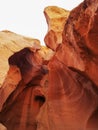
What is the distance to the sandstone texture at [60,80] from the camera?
10.1 m

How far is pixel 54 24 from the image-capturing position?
1539cm

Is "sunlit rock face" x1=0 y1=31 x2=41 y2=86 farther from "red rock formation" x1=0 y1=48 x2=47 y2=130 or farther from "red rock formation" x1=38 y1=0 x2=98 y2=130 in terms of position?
"red rock formation" x1=0 y1=48 x2=47 y2=130

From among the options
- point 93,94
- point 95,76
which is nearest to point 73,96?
point 93,94

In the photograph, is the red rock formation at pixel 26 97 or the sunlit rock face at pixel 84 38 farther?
the red rock formation at pixel 26 97

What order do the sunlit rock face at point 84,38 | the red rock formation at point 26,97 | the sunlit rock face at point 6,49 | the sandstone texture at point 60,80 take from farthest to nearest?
the red rock formation at point 26,97 → the sunlit rock face at point 6,49 → the sandstone texture at point 60,80 → the sunlit rock face at point 84,38

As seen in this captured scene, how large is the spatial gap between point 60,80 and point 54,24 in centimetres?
290

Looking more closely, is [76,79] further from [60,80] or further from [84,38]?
[84,38]

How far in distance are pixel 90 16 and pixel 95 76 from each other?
6.50 feet

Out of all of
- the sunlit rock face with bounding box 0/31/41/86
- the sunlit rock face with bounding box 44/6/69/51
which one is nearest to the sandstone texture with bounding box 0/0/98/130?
the sunlit rock face with bounding box 44/6/69/51

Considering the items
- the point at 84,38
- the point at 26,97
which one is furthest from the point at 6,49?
the point at 26,97

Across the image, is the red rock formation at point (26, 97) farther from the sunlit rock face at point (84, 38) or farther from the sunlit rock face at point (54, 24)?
the sunlit rock face at point (84, 38)

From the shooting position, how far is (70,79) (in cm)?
1391

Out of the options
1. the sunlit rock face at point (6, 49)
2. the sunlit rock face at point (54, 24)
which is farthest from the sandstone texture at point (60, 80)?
the sunlit rock face at point (6, 49)

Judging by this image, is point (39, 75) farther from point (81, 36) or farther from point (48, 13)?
point (81, 36)
